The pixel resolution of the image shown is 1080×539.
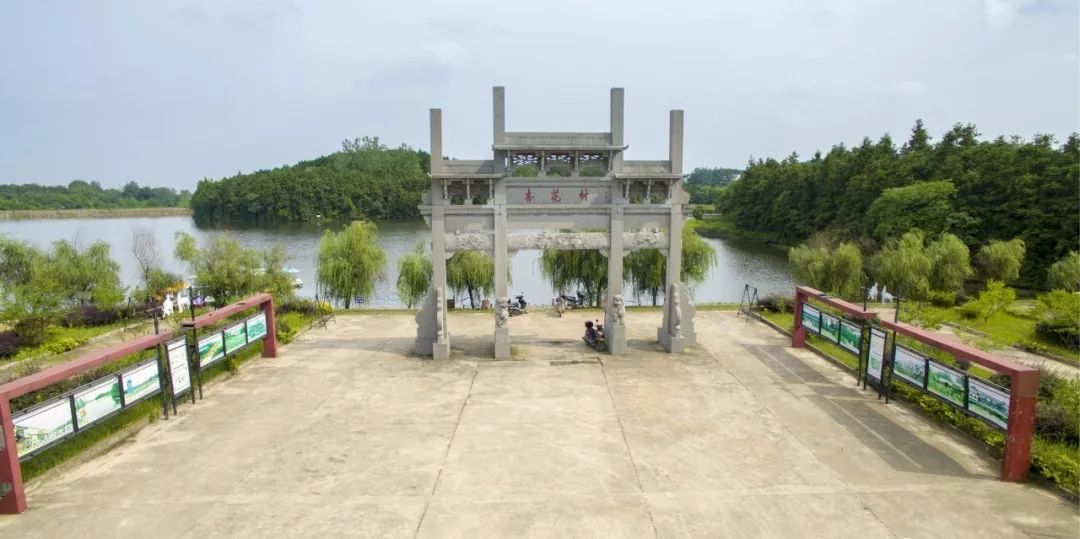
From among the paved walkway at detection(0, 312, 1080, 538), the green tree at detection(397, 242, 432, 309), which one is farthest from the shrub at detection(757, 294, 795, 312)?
the green tree at detection(397, 242, 432, 309)

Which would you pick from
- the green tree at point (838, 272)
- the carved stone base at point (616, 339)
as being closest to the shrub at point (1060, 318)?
the green tree at point (838, 272)

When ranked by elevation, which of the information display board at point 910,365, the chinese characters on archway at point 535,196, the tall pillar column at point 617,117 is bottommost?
the information display board at point 910,365

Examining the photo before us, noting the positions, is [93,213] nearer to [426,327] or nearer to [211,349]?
[211,349]

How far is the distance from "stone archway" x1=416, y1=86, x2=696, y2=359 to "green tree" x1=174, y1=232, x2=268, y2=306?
933 cm

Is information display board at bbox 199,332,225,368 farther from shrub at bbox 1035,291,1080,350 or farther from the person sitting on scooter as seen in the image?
shrub at bbox 1035,291,1080,350

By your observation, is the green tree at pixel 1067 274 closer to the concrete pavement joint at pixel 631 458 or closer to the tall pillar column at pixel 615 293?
the tall pillar column at pixel 615 293

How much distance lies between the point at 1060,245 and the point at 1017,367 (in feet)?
85.3

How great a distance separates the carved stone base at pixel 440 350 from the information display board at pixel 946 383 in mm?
8705

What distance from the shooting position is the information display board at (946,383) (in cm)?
803

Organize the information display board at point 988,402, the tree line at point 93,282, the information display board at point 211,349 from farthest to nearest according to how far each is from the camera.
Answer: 1. the tree line at point 93,282
2. the information display board at point 211,349
3. the information display board at point 988,402

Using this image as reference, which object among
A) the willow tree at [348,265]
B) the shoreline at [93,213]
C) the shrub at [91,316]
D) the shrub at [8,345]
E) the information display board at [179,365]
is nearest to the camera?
→ the information display board at [179,365]

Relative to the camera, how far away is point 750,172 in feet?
200

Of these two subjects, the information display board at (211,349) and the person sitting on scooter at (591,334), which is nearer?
the information display board at (211,349)

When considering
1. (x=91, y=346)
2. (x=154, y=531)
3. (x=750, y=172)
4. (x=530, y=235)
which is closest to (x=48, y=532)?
(x=154, y=531)
